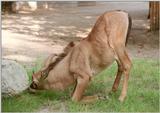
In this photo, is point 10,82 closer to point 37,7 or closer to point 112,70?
point 112,70

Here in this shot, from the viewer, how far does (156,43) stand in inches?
440

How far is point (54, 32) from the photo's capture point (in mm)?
12586

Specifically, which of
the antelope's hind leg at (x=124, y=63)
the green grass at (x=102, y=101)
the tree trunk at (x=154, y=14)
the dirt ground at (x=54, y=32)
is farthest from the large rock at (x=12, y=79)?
the tree trunk at (x=154, y=14)

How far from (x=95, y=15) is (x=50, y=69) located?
10753 millimetres

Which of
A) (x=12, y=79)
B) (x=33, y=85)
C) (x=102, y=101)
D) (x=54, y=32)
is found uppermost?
(x=12, y=79)

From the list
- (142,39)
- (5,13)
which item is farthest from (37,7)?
(142,39)

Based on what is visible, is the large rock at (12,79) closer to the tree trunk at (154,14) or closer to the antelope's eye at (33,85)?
the antelope's eye at (33,85)

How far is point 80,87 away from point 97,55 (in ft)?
1.28

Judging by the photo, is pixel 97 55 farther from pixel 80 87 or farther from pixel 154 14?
pixel 154 14

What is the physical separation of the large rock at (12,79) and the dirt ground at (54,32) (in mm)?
2880

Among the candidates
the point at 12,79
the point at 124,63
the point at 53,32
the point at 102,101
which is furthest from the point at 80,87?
the point at 53,32

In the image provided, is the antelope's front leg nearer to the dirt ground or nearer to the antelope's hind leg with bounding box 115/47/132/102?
the antelope's hind leg with bounding box 115/47/132/102

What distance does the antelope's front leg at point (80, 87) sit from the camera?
4941 mm

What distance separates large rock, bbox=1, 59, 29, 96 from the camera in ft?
16.0
